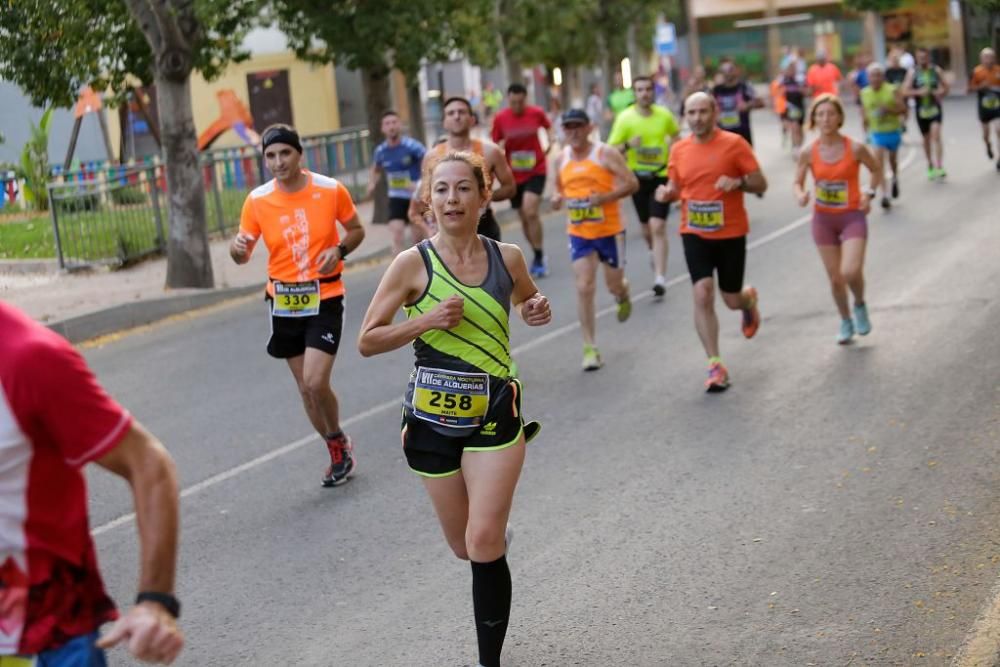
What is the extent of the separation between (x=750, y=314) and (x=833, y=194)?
1.03 meters

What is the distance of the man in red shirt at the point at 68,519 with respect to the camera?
2.94 meters

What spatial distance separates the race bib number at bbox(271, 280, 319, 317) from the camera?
821 centimetres

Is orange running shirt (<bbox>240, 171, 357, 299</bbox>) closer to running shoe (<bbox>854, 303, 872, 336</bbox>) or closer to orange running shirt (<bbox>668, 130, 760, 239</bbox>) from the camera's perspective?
orange running shirt (<bbox>668, 130, 760, 239</bbox>)

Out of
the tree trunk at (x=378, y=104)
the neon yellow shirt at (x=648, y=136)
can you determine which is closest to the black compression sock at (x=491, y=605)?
the neon yellow shirt at (x=648, y=136)

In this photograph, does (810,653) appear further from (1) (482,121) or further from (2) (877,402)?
(1) (482,121)

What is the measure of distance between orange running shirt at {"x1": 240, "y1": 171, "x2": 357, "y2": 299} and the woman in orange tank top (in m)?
4.10

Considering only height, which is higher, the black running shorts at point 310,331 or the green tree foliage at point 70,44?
the green tree foliage at point 70,44

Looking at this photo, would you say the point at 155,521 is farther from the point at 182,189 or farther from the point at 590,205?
the point at 182,189

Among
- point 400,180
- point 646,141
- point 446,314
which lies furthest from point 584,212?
point 446,314

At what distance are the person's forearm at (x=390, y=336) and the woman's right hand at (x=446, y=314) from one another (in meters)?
0.04

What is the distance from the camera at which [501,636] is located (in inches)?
206

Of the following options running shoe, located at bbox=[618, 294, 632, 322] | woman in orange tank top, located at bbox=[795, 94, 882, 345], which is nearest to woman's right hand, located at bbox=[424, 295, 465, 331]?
woman in orange tank top, located at bbox=[795, 94, 882, 345]

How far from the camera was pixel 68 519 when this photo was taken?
3068mm

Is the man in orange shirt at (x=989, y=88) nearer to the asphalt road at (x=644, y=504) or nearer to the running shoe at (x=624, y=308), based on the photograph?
the asphalt road at (x=644, y=504)
